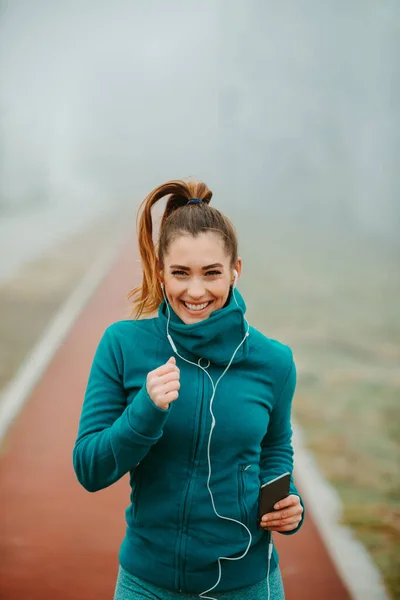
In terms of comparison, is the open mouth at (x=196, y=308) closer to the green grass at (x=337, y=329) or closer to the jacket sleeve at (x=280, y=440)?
the jacket sleeve at (x=280, y=440)

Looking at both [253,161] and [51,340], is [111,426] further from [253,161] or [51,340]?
[253,161]

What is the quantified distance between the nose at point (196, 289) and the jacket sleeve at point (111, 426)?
185mm

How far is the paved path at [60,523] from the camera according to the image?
2.79m

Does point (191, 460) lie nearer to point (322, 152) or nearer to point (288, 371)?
point (288, 371)

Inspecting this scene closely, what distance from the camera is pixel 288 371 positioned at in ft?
4.91

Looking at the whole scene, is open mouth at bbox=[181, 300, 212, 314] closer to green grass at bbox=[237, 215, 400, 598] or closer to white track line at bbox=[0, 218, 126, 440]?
white track line at bbox=[0, 218, 126, 440]

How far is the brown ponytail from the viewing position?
1470 millimetres

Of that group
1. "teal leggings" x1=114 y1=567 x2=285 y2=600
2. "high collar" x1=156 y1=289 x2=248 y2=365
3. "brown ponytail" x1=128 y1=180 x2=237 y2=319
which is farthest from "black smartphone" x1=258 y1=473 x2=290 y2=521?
"brown ponytail" x1=128 y1=180 x2=237 y2=319

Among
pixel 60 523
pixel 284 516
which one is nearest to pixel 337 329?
pixel 60 523

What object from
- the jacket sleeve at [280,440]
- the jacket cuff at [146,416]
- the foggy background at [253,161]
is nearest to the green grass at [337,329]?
the foggy background at [253,161]

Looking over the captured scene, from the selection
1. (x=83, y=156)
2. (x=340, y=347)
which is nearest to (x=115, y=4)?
(x=83, y=156)

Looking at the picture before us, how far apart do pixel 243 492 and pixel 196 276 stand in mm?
456

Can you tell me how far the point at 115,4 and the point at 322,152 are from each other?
1476mm

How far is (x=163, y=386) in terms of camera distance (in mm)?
1222
